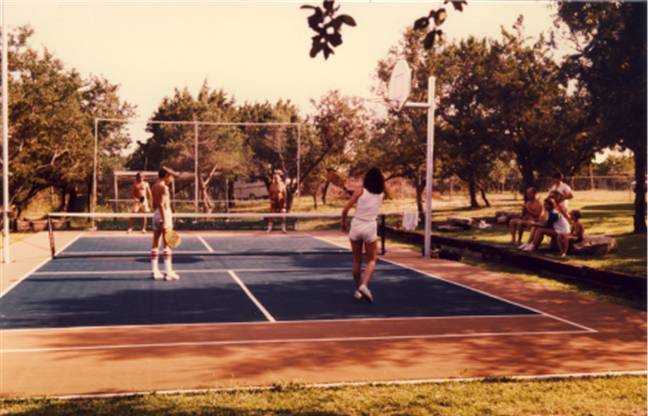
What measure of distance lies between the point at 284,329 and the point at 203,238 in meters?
13.3

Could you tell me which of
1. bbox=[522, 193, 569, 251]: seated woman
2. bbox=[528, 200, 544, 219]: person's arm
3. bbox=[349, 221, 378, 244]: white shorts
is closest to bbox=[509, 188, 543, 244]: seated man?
bbox=[528, 200, 544, 219]: person's arm

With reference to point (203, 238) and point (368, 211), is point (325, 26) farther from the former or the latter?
point (203, 238)

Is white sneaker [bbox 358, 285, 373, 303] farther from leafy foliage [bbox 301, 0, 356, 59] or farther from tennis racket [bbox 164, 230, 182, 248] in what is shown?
leafy foliage [bbox 301, 0, 356, 59]

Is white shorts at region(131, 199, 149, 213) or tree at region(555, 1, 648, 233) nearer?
tree at region(555, 1, 648, 233)

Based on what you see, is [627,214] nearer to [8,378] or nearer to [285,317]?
[285,317]

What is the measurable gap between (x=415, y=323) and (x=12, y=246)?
1302 cm

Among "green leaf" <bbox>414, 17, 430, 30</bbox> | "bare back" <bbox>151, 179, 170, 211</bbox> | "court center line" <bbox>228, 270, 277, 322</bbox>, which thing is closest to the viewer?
"green leaf" <bbox>414, 17, 430, 30</bbox>

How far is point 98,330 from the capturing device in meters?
7.13

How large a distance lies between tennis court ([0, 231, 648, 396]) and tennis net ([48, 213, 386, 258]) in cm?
260

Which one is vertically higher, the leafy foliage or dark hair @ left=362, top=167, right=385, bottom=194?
the leafy foliage

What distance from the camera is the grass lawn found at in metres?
4.54

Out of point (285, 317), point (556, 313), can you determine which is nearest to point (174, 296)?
point (285, 317)

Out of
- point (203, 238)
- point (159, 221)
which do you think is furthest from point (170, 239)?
point (203, 238)

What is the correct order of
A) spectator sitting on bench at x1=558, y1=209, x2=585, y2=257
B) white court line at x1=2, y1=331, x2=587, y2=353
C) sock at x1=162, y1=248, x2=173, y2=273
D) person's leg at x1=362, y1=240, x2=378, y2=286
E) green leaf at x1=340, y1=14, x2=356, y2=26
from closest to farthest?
green leaf at x1=340, y1=14, x2=356, y2=26, white court line at x1=2, y1=331, x2=587, y2=353, person's leg at x1=362, y1=240, x2=378, y2=286, sock at x1=162, y1=248, x2=173, y2=273, spectator sitting on bench at x1=558, y1=209, x2=585, y2=257
